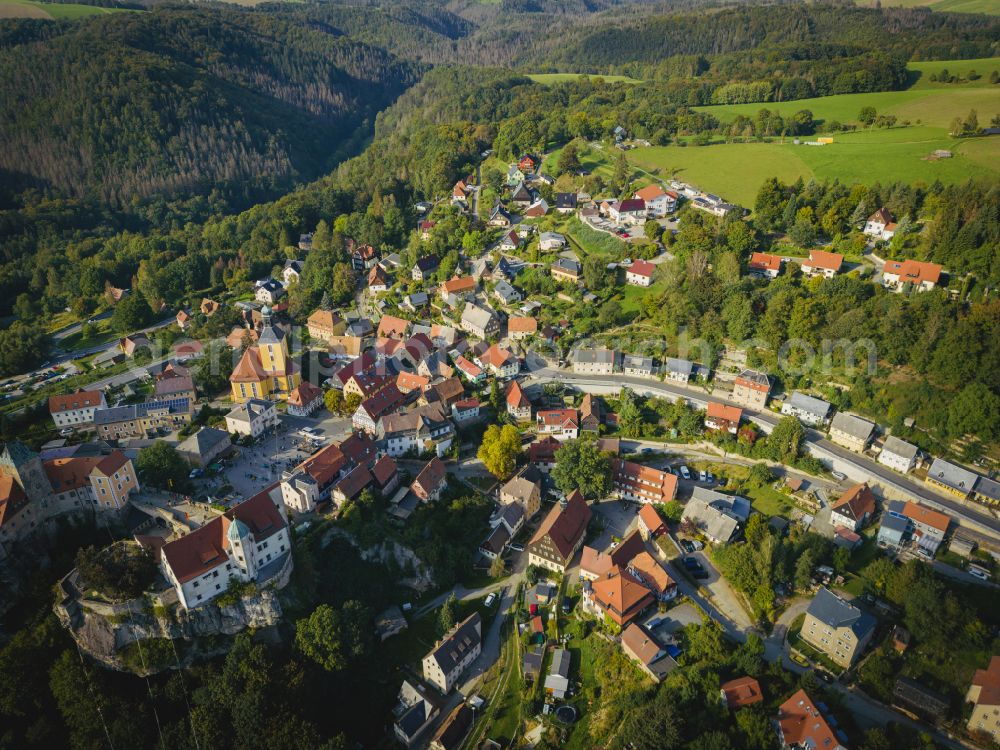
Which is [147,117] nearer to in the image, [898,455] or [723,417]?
[723,417]

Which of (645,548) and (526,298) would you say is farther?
(526,298)

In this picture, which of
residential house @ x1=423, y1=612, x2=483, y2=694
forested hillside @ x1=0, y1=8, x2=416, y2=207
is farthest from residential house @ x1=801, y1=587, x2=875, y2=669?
forested hillside @ x1=0, y1=8, x2=416, y2=207

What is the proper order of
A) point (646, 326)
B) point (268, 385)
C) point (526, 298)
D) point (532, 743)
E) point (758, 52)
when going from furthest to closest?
point (758, 52) < point (526, 298) < point (646, 326) < point (268, 385) < point (532, 743)

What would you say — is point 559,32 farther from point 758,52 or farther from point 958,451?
point 958,451

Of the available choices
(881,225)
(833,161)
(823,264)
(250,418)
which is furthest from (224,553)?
(833,161)

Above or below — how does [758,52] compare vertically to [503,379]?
above

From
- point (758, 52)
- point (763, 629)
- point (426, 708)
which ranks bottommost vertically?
point (426, 708)

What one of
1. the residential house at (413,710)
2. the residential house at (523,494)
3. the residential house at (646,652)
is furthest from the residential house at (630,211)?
the residential house at (413,710)

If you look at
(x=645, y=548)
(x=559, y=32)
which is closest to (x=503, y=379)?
(x=645, y=548)
